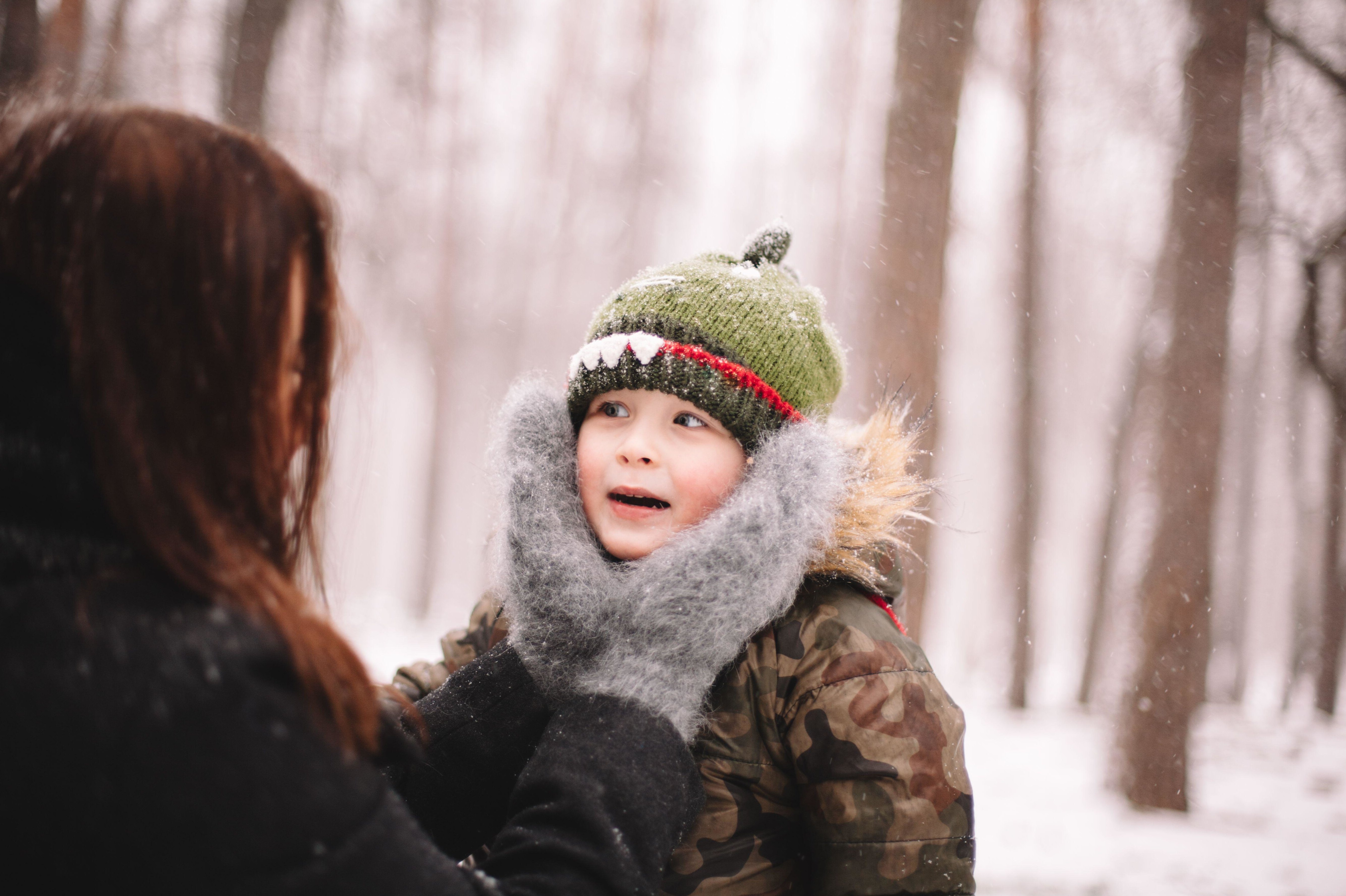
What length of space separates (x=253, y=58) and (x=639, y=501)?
4.40 metres

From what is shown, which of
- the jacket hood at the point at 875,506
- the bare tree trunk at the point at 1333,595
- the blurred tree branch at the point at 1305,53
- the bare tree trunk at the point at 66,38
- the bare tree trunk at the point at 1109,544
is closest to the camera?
the jacket hood at the point at 875,506

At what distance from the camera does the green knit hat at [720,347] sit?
180 cm

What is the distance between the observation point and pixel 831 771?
4.78 feet

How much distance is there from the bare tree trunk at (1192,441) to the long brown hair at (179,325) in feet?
17.9

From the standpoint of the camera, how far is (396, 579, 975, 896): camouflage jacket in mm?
1397

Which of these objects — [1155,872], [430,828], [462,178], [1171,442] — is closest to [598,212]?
[462,178]

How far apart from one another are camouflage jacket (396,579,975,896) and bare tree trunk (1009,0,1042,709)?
8.01m

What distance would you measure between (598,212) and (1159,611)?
33.5 feet

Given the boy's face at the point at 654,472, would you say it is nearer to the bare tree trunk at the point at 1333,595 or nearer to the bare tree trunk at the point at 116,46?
the bare tree trunk at the point at 116,46

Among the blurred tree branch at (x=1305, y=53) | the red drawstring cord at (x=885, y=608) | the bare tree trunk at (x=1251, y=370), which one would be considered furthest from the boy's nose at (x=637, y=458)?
the blurred tree branch at (x=1305, y=53)

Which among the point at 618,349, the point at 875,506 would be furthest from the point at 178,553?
the point at 875,506

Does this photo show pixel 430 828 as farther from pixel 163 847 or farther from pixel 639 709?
pixel 163 847

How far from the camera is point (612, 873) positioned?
1.06 m

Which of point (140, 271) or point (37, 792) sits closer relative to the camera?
point (37, 792)
